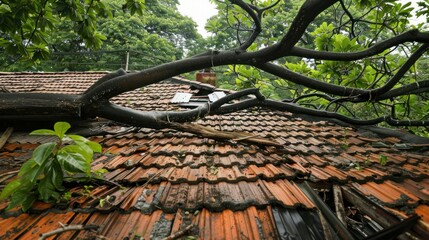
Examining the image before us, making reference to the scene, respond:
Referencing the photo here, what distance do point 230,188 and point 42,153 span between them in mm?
1469

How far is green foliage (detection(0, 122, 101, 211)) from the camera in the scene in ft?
4.84

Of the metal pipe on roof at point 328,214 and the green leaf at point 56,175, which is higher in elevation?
the metal pipe on roof at point 328,214

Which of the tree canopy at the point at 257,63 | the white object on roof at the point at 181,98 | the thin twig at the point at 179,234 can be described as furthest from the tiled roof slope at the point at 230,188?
the white object on roof at the point at 181,98

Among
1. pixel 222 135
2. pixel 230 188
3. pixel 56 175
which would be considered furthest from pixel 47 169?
pixel 222 135

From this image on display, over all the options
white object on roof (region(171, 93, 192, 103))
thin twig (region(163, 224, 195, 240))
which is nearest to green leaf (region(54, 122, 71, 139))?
thin twig (region(163, 224, 195, 240))

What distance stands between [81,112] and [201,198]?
198 centimetres

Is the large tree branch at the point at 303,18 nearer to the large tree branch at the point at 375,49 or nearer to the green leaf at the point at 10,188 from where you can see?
the large tree branch at the point at 375,49

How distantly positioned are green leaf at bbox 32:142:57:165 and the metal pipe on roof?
2.07 metres

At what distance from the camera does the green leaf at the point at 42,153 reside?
1.43 metres

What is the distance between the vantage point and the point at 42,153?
1477 millimetres

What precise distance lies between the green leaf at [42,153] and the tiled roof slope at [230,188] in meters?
0.41

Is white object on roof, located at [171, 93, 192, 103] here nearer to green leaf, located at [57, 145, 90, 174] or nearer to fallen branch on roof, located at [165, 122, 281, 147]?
fallen branch on roof, located at [165, 122, 281, 147]

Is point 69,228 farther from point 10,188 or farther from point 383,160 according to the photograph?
point 383,160

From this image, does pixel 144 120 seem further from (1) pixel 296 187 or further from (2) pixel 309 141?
(2) pixel 309 141
